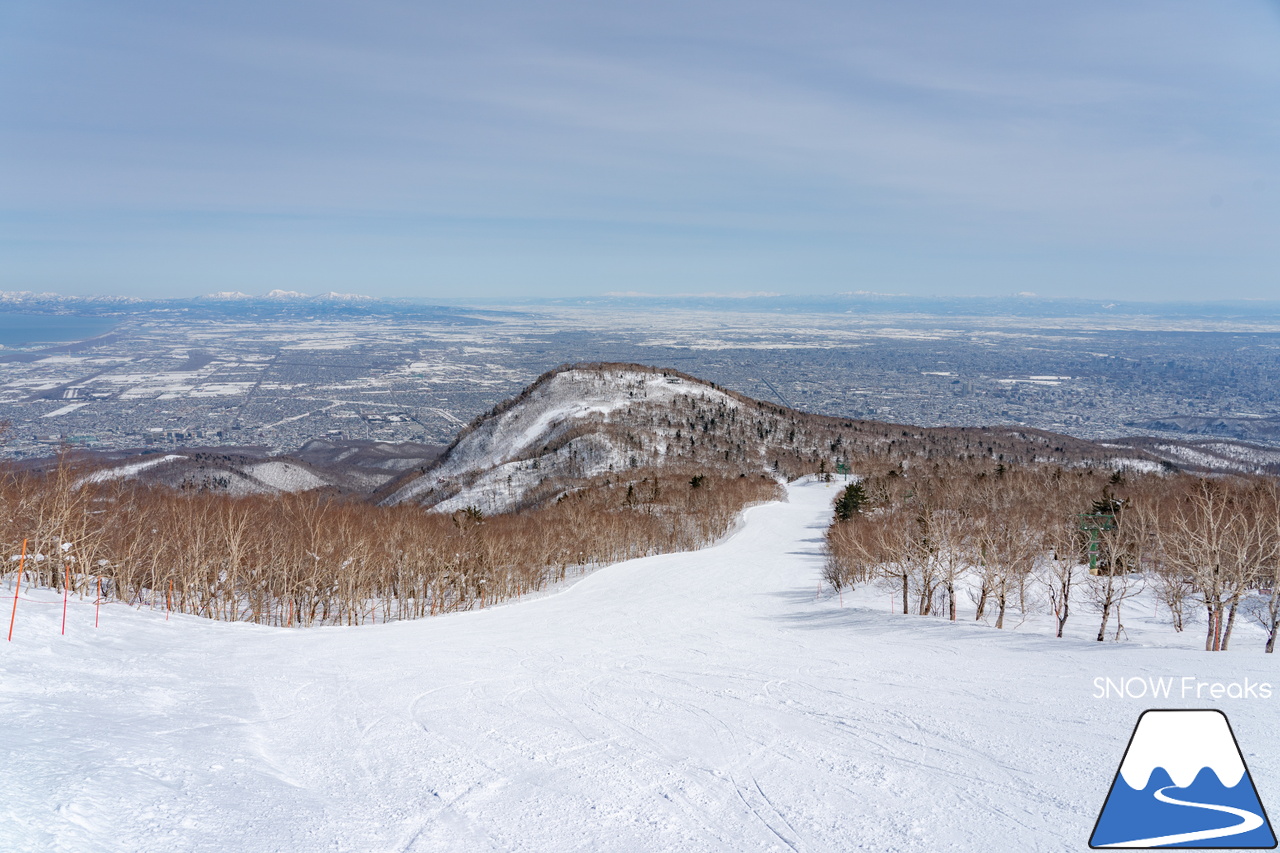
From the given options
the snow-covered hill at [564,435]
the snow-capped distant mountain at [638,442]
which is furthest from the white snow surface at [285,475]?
the snow-covered hill at [564,435]

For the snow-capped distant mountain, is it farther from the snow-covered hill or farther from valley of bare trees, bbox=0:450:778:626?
valley of bare trees, bbox=0:450:778:626

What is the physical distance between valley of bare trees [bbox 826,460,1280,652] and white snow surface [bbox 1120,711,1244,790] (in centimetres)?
1547

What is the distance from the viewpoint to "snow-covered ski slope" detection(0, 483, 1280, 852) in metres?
8.49

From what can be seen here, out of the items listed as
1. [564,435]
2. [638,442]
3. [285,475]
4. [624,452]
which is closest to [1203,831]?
[624,452]

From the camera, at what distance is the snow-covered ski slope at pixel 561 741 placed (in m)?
8.49

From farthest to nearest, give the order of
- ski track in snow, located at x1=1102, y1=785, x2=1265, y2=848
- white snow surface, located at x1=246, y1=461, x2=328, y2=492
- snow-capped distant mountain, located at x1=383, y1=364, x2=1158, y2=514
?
white snow surface, located at x1=246, y1=461, x2=328, y2=492
snow-capped distant mountain, located at x1=383, y1=364, x2=1158, y2=514
ski track in snow, located at x1=1102, y1=785, x2=1265, y2=848

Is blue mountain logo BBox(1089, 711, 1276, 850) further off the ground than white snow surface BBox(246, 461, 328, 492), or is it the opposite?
blue mountain logo BBox(1089, 711, 1276, 850)

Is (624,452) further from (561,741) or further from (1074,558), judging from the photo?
(561,741)

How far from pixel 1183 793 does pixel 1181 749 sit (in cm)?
50

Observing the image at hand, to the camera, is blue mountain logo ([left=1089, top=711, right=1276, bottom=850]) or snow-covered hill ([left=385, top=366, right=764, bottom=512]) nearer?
blue mountain logo ([left=1089, top=711, right=1276, bottom=850])

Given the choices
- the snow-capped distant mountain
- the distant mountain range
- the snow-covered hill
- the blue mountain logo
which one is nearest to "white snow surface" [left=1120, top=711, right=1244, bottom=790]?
the blue mountain logo

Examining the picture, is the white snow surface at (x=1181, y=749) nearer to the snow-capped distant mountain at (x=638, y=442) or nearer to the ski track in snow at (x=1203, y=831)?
the ski track in snow at (x=1203, y=831)

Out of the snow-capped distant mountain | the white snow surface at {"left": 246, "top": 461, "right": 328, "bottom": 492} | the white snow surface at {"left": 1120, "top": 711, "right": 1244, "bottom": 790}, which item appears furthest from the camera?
the white snow surface at {"left": 246, "top": 461, "right": 328, "bottom": 492}

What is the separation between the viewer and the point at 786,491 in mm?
94812
